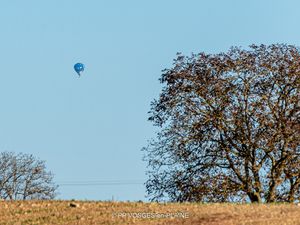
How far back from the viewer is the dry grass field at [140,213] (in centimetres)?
2302

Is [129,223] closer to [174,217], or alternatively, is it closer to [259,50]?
[174,217]

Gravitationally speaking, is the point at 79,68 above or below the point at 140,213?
above

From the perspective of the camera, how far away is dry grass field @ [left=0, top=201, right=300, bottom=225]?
23.0 meters

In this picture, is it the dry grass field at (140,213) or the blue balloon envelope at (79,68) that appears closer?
the dry grass field at (140,213)

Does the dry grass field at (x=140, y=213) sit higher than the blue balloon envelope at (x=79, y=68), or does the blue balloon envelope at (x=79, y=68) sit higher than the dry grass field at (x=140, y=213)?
the blue balloon envelope at (x=79, y=68)

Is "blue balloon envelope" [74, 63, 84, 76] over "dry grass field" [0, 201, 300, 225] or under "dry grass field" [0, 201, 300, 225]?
over

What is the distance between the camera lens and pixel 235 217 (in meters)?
23.5

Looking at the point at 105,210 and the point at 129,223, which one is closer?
A: the point at 129,223

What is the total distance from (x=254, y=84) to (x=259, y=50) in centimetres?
227

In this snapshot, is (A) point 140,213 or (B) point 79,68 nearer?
(A) point 140,213

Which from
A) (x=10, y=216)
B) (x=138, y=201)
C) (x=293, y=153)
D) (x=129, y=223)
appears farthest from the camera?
(x=293, y=153)

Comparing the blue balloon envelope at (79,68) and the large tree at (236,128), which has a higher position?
the blue balloon envelope at (79,68)

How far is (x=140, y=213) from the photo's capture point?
24375 mm

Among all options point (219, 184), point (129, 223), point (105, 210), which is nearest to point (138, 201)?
point (105, 210)
